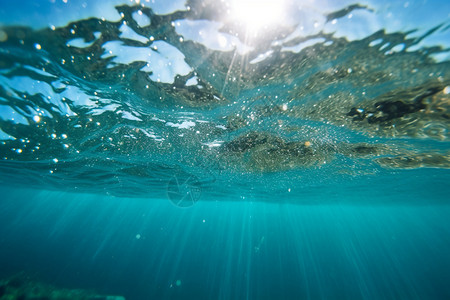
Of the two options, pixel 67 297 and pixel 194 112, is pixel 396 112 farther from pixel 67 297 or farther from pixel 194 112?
pixel 67 297

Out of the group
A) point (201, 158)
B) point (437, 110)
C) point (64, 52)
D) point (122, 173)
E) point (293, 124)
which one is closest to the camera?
point (64, 52)

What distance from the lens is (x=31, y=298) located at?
699 inches

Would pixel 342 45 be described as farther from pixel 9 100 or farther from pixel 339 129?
pixel 9 100

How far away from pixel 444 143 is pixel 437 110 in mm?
4722

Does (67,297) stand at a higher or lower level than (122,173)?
lower

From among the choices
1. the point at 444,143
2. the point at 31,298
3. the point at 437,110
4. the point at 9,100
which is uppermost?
the point at 444,143

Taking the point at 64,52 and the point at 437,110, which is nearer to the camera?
the point at 64,52

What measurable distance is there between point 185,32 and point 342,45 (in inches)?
167

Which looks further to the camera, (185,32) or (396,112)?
(396,112)

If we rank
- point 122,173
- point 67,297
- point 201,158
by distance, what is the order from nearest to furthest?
point 201,158 < point 67,297 < point 122,173

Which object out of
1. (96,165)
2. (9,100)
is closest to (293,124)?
(9,100)

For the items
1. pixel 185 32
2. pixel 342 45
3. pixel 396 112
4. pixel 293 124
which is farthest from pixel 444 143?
pixel 185 32

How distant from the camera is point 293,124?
981cm

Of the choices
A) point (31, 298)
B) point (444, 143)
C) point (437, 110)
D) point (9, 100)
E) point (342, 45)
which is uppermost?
point (444, 143)
